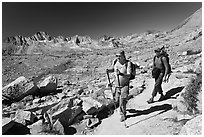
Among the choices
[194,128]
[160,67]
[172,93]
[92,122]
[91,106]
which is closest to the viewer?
[194,128]

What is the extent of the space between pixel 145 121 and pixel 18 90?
4371 millimetres

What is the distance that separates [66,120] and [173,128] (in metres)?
2.72

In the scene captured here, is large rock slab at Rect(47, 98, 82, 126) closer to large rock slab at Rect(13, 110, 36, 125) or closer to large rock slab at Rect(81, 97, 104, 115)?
large rock slab at Rect(81, 97, 104, 115)

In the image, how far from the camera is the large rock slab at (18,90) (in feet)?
23.5

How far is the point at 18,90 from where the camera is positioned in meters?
7.26

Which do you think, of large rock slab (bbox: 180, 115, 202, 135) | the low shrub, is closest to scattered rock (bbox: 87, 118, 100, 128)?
large rock slab (bbox: 180, 115, 202, 135)

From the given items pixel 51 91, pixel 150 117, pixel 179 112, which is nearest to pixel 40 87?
pixel 51 91

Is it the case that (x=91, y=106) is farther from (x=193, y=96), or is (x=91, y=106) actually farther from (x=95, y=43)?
(x=95, y=43)

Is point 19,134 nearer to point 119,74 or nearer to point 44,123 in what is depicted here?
point 44,123

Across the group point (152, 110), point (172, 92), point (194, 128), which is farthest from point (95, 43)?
point (194, 128)

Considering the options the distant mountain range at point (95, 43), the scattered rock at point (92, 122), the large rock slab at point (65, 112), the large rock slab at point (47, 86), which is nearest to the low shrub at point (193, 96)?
the scattered rock at point (92, 122)

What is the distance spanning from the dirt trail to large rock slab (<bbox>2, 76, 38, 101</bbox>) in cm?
317

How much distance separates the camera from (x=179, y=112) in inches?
224

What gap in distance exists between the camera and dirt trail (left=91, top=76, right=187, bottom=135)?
5.08 meters
